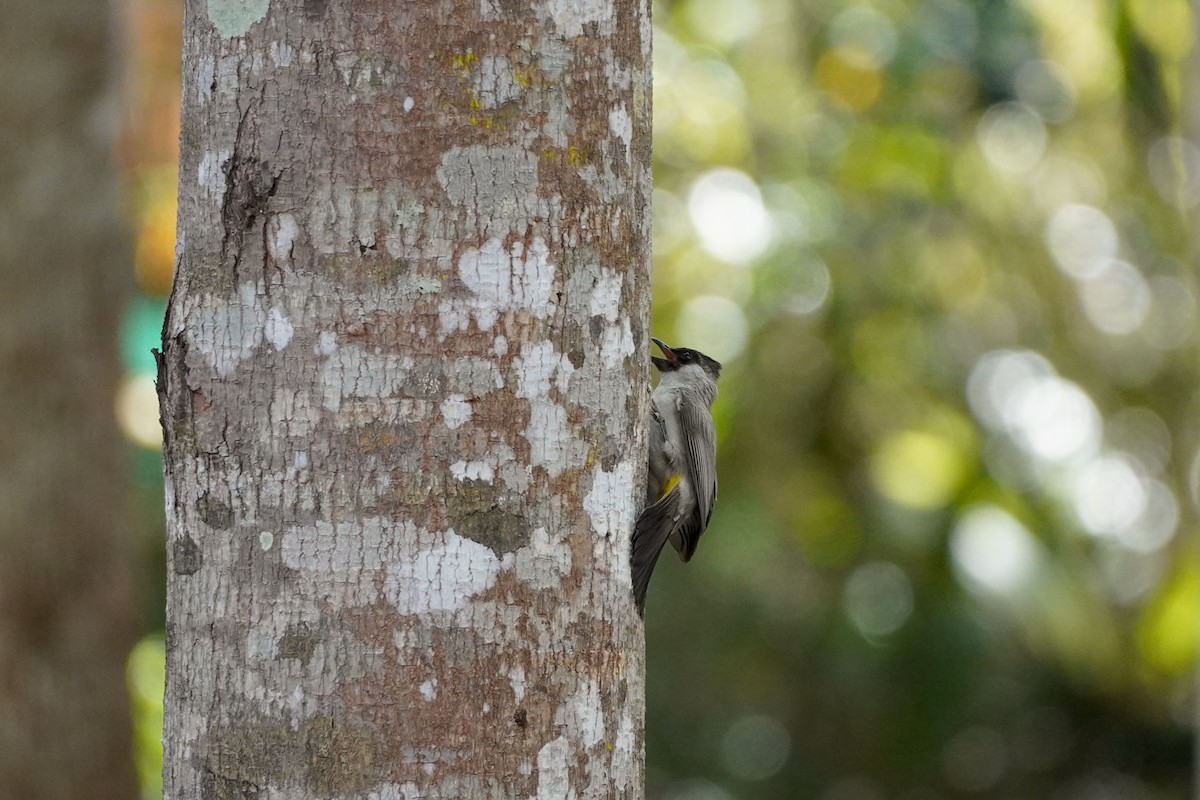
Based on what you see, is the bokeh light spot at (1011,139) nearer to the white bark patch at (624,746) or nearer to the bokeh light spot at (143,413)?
the bokeh light spot at (143,413)

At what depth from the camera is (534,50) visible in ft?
5.88

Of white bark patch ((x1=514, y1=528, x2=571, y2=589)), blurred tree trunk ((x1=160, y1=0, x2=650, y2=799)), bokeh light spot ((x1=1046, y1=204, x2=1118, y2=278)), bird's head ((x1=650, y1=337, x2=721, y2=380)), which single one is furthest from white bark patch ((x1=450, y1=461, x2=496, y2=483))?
bokeh light spot ((x1=1046, y1=204, x2=1118, y2=278))

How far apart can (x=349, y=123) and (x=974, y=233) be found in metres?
8.23

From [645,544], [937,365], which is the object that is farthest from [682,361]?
[937,365]

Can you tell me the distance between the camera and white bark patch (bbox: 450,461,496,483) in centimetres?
171

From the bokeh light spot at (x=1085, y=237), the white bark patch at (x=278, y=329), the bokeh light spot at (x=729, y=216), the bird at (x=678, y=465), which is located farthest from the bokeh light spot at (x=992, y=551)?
the white bark patch at (x=278, y=329)

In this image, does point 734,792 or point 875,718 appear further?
point 734,792

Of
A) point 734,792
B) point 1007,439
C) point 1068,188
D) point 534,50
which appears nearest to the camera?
point 534,50

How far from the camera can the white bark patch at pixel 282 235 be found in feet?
5.65

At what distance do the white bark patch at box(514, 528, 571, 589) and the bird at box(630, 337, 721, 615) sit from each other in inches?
6.8

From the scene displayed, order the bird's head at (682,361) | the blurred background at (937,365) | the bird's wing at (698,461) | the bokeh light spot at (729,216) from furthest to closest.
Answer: the bokeh light spot at (729,216) → the blurred background at (937,365) → the bird's head at (682,361) → the bird's wing at (698,461)

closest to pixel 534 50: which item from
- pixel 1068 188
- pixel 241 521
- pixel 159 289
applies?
pixel 241 521

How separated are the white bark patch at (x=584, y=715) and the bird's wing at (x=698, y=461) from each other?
986mm

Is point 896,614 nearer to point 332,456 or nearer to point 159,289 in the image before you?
point 159,289
